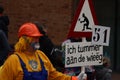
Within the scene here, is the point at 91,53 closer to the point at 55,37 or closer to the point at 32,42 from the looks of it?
the point at 32,42

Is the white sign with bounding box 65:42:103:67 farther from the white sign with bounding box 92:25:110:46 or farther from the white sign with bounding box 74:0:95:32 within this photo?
the white sign with bounding box 74:0:95:32

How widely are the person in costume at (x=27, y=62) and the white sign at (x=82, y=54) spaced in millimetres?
1065

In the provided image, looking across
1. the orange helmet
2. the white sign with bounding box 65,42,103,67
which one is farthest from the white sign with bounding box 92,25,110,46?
the orange helmet

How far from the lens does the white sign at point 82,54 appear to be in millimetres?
7172

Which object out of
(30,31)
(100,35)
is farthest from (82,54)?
(30,31)

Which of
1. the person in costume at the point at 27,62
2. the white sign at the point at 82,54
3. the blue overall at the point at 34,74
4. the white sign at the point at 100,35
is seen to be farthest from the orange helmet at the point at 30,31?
the white sign at the point at 100,35

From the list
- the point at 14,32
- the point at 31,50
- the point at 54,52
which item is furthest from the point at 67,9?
the point at 31,50

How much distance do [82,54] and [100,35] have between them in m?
0.46

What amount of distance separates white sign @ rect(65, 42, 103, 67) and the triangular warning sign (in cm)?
17

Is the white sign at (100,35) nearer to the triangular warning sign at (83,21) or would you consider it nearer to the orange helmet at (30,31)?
the triangular warning sign at (83,21)

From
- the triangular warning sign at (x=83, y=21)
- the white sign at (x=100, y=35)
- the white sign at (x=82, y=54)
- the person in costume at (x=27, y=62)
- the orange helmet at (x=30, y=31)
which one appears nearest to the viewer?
the person in costume at (x=27, y=62)

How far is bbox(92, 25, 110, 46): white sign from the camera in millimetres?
7465

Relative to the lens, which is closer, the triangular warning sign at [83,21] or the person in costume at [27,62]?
the person in costume at [27,62]

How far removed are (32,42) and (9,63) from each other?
0.37m
